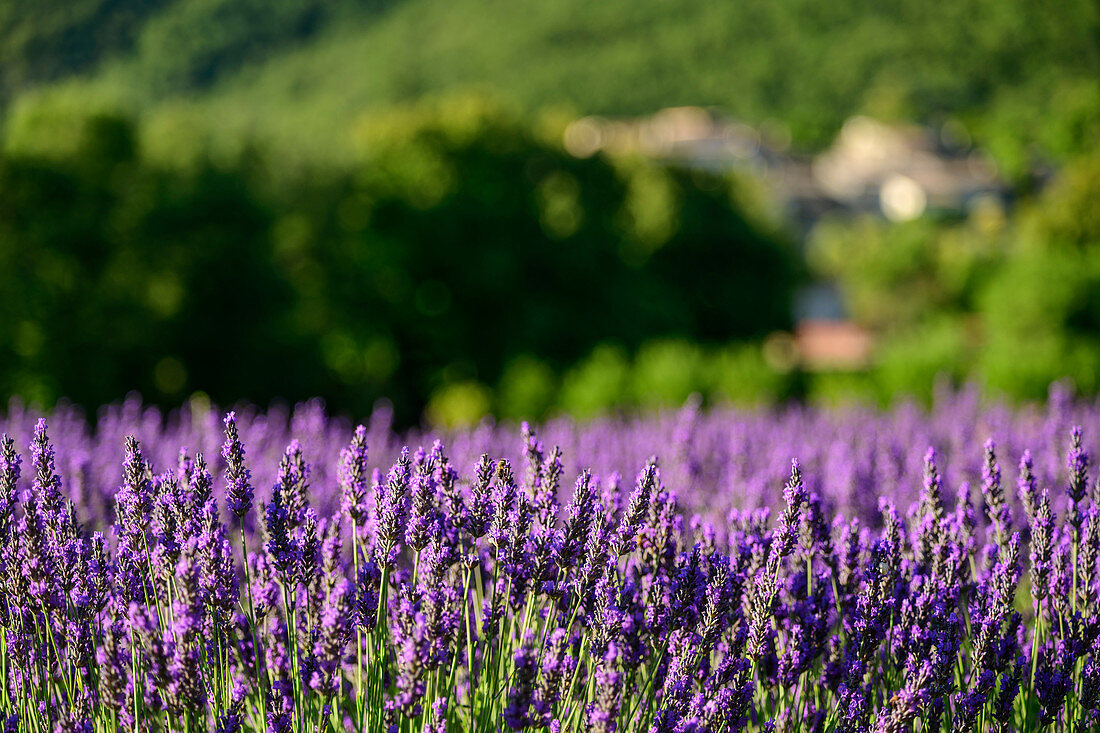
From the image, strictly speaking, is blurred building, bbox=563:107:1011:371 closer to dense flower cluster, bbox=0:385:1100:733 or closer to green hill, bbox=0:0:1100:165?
green hill, bbox=0:0:1100:165

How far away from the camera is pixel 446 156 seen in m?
18.8

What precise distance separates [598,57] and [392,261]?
6238 centimetres

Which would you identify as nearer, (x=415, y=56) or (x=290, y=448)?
(x=290, y=448)

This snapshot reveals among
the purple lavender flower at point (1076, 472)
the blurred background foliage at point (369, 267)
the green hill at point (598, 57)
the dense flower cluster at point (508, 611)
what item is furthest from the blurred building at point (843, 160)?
the dense flower cluster at point (508, 611)

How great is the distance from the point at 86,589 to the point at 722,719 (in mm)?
1318

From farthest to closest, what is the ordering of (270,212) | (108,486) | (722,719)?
1. (270,212)
2. (108,486)
3. (722,719)

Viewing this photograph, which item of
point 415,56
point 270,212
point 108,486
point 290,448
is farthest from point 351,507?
point 415,56

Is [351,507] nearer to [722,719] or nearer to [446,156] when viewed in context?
[722,719]

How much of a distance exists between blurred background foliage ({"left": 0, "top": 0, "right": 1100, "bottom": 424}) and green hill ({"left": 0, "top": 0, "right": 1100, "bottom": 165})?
21cm

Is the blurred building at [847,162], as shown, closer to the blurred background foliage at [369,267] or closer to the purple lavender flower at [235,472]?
the blurred background foliage at [369,267]

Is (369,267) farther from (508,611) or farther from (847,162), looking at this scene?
(847,162)

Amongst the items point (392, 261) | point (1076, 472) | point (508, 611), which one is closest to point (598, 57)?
point (392, 261)

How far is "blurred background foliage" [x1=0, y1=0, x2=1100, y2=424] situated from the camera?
11.6 m

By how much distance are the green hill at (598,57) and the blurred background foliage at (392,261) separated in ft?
0.69
